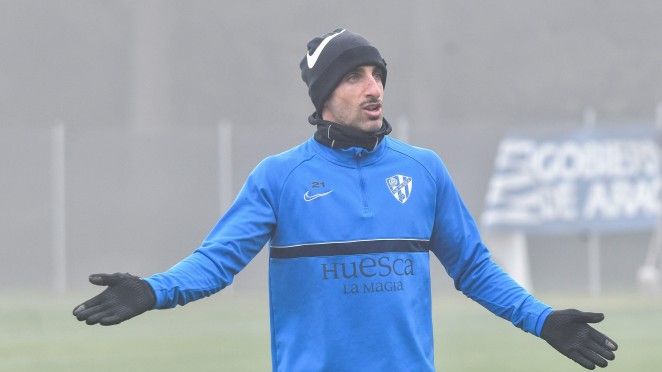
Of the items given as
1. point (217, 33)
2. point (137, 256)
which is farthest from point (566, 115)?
point (137, 256)

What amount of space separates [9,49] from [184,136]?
39.5 ft

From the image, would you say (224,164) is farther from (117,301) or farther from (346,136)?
(117,301)

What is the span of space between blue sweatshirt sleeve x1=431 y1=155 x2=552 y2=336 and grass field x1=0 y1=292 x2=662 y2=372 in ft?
20.9

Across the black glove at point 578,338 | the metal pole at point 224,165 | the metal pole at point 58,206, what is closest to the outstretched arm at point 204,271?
the black glove at point 578,338

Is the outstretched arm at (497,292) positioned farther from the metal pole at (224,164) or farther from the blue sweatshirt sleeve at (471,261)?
the metal pole at (224,164)

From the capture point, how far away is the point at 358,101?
18.2ft

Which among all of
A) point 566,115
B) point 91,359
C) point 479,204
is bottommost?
point 91,359

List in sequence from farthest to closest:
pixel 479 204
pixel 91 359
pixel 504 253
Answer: pixel 479 204 < pixel 504 253 < pixel 91 359

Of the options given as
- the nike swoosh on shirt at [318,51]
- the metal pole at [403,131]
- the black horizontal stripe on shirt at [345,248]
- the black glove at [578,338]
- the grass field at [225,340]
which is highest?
the metal pole at [403,131]

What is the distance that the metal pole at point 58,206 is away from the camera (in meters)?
22.9

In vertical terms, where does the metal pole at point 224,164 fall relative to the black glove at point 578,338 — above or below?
above

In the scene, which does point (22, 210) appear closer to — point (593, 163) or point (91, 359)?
point (593, 163)

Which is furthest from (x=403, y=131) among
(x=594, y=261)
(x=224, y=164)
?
(x=594, y=261)

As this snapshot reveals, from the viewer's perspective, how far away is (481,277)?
5.61 m
